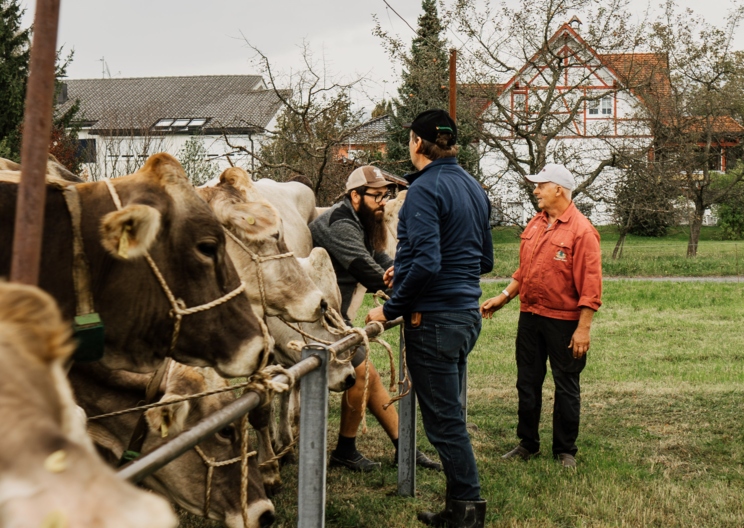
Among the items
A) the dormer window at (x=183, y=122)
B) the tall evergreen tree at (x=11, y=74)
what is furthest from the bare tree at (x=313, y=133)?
the dormer window at (x=183, y=122)

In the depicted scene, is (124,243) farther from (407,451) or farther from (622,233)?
(622,233)

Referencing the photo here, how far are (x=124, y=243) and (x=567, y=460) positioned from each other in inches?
165

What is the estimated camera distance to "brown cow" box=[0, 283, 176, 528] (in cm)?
74

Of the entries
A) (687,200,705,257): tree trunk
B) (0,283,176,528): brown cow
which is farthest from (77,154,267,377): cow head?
(687,200,705,257): tree trunk

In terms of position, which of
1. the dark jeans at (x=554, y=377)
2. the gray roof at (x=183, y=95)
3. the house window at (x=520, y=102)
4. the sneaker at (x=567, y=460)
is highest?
the gray roof at (x=183, y=95)

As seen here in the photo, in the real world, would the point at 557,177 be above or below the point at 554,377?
above

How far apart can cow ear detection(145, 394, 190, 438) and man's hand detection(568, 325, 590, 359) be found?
3146 mm

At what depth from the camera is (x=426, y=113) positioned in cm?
446

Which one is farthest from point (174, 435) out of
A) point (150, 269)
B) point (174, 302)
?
point (150, 269)

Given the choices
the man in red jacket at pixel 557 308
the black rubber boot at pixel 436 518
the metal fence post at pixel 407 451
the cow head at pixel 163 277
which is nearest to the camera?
the cow head at pixel 163 277

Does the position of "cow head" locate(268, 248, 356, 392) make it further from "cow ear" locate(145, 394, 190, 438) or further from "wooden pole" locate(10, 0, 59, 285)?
"wooden pole" locate(10, 0, 59, 285)

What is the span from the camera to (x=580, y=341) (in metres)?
5.90

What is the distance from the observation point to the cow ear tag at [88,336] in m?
2.57

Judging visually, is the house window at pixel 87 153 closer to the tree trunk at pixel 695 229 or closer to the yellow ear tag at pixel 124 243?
the tree trunk at pixel 695 229
